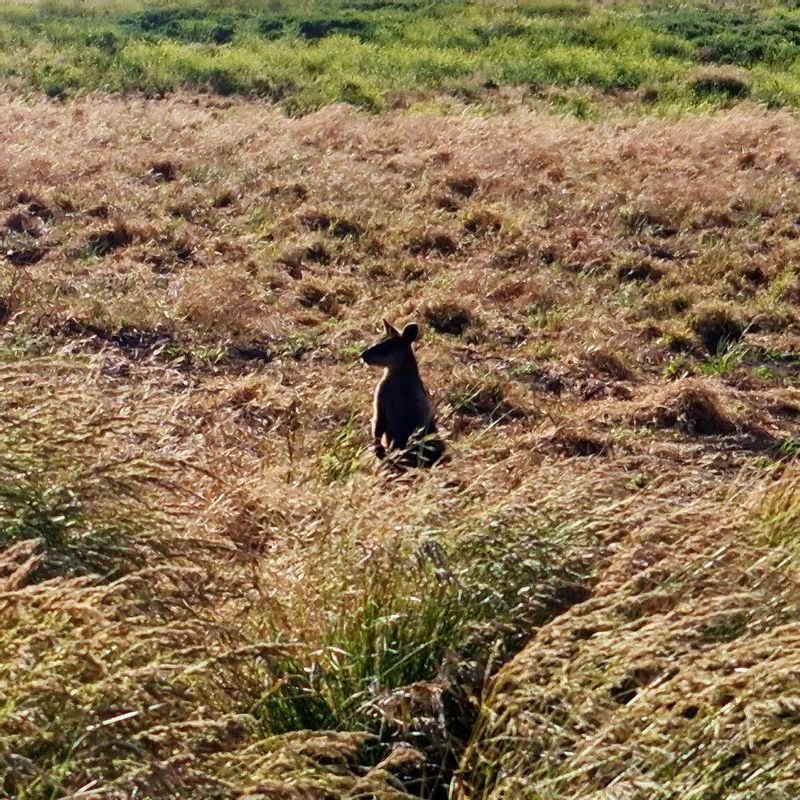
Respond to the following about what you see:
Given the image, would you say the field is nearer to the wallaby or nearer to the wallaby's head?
the wallaby

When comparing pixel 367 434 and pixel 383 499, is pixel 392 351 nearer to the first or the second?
pixel 367 434

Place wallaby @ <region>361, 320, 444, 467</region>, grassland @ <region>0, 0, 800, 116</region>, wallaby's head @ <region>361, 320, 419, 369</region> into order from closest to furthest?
wallaby @ <region>361, 320, 444, 467</region>
wallaby's head @ <region>361, 320, 419, 369</region>
grassland @ <region>0, 0, 800, 116</region>

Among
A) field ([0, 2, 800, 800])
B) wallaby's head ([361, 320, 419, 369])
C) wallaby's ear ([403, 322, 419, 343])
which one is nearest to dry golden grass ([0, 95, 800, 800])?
field ([0, 2, 800, 800])

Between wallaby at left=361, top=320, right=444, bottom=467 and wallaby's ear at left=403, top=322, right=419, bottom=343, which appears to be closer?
wallaby at left=361, top=320, right=444, bottom=467

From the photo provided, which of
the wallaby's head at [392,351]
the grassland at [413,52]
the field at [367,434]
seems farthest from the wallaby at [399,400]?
the grassland at [413,52]

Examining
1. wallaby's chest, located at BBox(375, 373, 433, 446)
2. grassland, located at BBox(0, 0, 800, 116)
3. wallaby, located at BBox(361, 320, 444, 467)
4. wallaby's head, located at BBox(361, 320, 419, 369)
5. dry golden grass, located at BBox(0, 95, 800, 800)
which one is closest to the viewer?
dry golden grass, located at BBox(0, 95, 800, 800)

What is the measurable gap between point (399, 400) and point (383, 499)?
2.83 meters

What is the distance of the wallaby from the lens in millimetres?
7547

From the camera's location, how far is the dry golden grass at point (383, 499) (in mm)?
3773

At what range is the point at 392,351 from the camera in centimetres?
827

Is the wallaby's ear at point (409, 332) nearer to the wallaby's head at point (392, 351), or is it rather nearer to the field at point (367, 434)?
the wallaby's head at point (392, 351)

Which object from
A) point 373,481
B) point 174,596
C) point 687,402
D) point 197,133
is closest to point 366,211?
point 197,133

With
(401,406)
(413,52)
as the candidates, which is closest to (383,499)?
(401,406)

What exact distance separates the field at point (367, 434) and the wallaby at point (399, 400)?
0.89 ft
